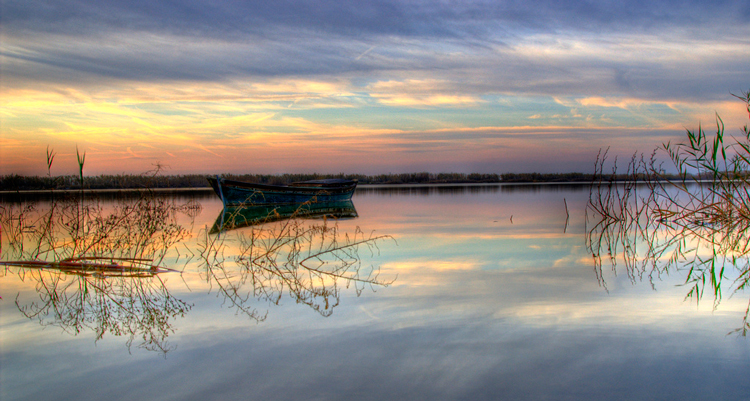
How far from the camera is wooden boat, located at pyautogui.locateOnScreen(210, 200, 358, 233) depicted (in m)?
15.6

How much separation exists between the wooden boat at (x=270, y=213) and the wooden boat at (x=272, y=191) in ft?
1.04

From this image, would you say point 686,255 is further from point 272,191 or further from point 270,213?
point 272,191

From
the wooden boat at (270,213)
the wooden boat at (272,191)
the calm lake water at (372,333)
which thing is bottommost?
the calm lake water at (372,333)

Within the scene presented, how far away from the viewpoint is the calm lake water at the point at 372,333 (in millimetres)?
3457

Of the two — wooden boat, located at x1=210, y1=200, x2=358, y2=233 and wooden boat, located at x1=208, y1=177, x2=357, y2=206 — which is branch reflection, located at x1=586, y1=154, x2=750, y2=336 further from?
wooden boat, located at x1=208, y1=177, x2=357, y2=206

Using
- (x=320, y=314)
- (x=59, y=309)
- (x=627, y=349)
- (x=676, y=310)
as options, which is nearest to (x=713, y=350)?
(x=627, y=349)

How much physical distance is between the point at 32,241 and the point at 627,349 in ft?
43.3

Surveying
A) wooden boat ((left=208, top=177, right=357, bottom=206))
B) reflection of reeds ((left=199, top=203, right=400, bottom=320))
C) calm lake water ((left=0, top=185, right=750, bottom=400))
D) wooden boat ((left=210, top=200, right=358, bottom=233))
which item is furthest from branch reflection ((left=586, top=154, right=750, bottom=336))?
wooden boat ((left=208, top=177, right=357, bottom=206))

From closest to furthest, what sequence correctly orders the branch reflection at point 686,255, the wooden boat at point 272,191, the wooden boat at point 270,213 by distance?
1. the branch reflection at point 686,255
2. the wooden boat at point 270,213
3. the wooden boat at point 272,191

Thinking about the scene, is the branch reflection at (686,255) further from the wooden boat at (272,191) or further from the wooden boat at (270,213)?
the wooden boat at (272,191)

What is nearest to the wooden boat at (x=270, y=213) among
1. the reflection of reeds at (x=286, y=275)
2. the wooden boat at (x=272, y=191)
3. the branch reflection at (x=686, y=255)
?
the wooden boat at (x=272, y=191)

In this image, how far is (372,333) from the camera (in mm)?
4539

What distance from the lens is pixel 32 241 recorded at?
12141mm

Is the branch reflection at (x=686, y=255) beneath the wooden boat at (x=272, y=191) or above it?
beneath
